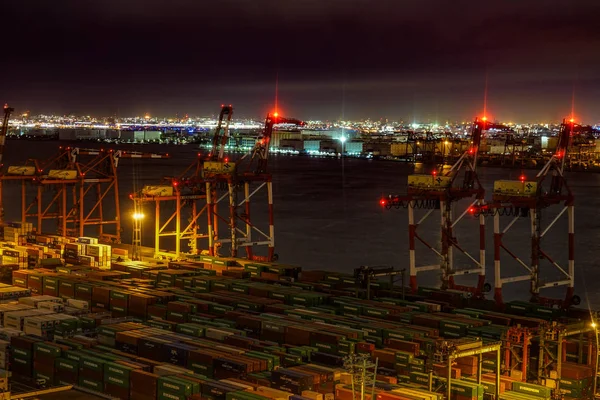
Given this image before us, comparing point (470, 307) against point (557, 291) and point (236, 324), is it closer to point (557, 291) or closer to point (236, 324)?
point (236, 324)

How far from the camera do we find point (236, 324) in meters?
18.9

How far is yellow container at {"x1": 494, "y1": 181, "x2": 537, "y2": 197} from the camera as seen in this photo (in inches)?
1009

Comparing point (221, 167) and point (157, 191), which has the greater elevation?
point (221, 167)

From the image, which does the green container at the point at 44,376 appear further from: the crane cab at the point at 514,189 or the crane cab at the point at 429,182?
the crane cab at the point at 514,189

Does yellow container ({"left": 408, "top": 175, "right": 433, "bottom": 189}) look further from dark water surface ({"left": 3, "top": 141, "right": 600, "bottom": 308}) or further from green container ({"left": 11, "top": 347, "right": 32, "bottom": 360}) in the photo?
green container ({"left": 11, "top": 347, "right": 32, "bottom": 360})

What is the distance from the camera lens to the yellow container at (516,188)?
2562cm

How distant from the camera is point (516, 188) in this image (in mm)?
25797

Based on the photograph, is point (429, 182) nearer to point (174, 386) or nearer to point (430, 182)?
point (430, 182)

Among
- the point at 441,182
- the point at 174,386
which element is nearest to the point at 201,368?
the point at 174,386

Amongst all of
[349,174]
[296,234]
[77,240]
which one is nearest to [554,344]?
[77,240]

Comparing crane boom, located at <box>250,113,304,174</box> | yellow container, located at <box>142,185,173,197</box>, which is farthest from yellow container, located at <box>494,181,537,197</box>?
yellow container, located at <box>142,185,173,197</box>

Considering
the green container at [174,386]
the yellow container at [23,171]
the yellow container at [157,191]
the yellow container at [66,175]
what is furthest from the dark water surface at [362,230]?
the green container at [174,386]

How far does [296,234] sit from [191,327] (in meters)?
32.9

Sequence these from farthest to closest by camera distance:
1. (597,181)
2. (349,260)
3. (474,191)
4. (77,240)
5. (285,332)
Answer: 1. (597,181)
2. (349,260)
3. (77,240)
4. (474,191)
5. (285,332)
